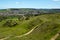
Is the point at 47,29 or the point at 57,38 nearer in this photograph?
the point at 57,38

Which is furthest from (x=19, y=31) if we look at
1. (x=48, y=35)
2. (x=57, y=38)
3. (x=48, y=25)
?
(x=57, y=38)

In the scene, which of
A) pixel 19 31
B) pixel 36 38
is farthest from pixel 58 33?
pixel 19 31

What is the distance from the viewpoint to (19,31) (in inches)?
3103

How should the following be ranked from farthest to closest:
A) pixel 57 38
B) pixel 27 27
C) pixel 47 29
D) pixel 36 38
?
pixel 27 27, pixel 47 29, pixel 36 38, pixel 57 38

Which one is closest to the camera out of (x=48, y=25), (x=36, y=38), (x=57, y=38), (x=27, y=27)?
(x=57, y=38)

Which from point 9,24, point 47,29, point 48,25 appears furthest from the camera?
point 9,24

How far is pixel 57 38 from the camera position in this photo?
56594 mm

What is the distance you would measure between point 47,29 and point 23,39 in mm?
16470

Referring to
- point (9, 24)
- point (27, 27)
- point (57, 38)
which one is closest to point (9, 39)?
point (57, 38)

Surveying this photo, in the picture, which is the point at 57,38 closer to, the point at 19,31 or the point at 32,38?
the point at 32,38

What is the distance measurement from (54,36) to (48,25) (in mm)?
16465

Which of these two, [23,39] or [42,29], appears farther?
[42,29]

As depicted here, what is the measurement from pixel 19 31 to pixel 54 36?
24.9 meters

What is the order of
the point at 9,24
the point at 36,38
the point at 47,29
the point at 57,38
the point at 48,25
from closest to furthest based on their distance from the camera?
1. the point at 57,38
2. the point at 36,38
3. the point at 47,29
4. the point at 48,25
5. the point at 9,24
